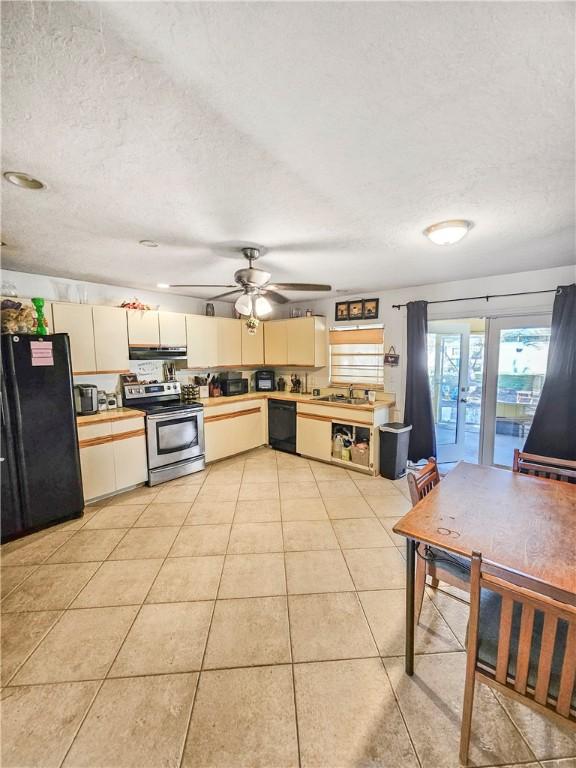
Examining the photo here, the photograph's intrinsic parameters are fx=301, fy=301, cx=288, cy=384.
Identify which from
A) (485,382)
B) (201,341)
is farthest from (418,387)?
(201,341)

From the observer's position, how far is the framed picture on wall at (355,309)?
448 centimetres

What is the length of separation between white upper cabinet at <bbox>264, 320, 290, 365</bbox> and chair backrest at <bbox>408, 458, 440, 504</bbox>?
323 cm

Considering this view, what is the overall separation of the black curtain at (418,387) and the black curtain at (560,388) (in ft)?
3.58

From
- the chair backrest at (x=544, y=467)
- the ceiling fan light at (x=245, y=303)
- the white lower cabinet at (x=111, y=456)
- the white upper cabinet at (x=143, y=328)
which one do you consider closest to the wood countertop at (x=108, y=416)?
the white lower cabinet at (x=111, y=456)

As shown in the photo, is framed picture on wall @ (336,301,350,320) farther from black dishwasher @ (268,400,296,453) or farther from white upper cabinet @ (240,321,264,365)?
black dishwasher @ (268,400,296,453)

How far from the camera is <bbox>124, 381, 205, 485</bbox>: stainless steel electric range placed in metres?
3.59

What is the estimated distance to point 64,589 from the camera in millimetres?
2020

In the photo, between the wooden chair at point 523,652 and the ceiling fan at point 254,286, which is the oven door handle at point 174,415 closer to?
the ceiling fan at point 254,286

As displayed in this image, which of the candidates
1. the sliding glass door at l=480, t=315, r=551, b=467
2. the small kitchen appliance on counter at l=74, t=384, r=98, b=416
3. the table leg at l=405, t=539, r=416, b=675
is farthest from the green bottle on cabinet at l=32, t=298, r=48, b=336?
the sliding glass door at l=480, t=315, r=551, b=467

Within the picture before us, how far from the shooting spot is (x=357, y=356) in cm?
466

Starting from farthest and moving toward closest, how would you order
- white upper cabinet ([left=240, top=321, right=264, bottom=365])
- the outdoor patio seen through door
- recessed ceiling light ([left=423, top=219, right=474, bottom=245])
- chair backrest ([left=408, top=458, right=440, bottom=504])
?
white upper cabinet ([left=240, top=321, right=264, bottom=365]) → the outdoor patio seen through door → recessed ceiling light ([left=423, top=219, right=474, bottom=245]) → chair backrest ([left=408, top=458, right=440, bottom=504])

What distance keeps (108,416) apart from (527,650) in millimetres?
3564

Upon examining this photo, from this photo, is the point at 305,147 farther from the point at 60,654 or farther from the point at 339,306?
the point at 339,306

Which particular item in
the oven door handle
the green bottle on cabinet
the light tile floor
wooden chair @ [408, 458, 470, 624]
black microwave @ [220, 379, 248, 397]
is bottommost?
the light tile floor
